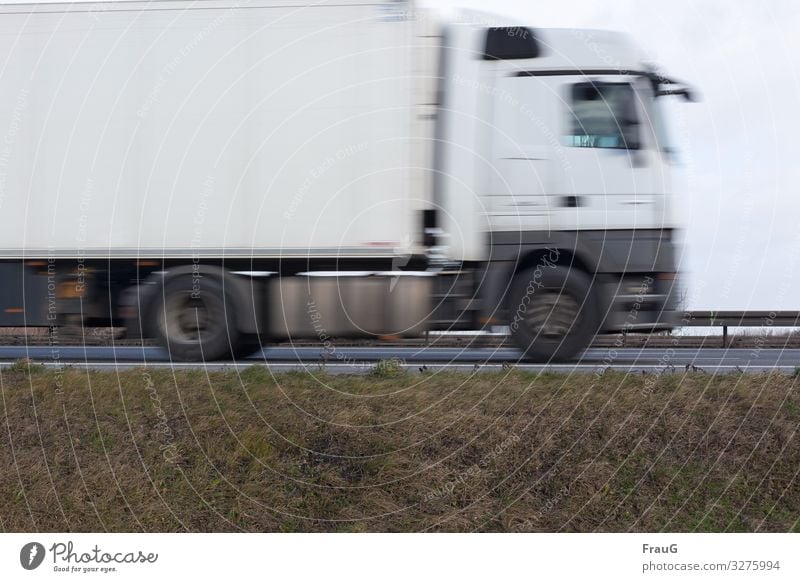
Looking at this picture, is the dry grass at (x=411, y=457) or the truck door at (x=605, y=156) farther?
the truck door at (x=605, y=156)

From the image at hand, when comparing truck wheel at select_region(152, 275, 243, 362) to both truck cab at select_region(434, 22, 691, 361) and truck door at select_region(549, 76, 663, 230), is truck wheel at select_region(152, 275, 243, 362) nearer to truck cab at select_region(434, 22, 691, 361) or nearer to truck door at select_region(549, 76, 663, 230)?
truck cab at select_region(434, 22, 691, 361)

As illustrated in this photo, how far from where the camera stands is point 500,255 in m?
9.77

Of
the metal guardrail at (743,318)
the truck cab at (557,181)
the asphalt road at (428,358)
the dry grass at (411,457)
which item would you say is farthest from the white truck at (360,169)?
the metal guardrail at (743,318)

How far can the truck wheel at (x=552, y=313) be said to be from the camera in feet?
31.9

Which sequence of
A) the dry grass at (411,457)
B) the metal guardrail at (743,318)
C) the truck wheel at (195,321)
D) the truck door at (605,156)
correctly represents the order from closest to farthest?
the dry grass at (411,457) → the truck door at (605,156) → the truck wheel at (195,321) → the metal guardrail at (743,318)

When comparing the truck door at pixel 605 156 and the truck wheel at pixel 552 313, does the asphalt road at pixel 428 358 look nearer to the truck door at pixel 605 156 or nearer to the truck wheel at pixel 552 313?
the truck wheel at pixel 552 313

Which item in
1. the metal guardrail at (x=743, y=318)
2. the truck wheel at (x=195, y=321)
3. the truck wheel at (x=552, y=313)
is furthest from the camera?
the metal guardrail at (x=743, y=318)

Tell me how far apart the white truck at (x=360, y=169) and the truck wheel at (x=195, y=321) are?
0.02 meters

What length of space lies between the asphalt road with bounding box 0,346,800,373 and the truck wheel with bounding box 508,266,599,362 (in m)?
0.24

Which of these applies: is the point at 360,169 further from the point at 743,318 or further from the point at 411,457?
the point at 743,318

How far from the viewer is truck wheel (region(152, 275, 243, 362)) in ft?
32.8
